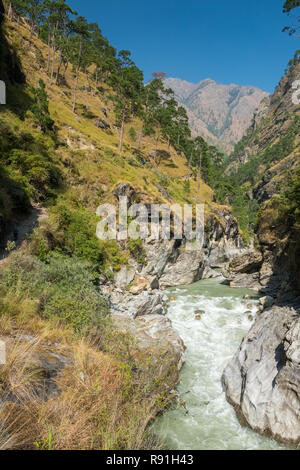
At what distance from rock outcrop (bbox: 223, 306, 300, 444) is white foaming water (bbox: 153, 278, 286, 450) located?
1.45 feet

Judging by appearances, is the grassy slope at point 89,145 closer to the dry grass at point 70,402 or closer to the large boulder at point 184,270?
the large boulder at point 184,270

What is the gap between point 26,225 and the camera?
49.8ft

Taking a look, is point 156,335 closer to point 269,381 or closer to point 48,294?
point 269,381

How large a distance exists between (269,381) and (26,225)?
617 inches

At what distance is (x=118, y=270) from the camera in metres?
20.2

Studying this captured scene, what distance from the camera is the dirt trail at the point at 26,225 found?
12.3 metres

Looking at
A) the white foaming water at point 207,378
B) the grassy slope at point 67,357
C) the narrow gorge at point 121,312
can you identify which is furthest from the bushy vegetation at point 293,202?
the grassy slope at point 67,357

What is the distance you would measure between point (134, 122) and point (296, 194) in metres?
62.9

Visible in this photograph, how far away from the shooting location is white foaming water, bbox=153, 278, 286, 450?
26.3ft

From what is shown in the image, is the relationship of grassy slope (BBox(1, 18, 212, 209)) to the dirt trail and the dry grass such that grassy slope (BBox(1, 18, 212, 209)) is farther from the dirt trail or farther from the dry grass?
the dry grass

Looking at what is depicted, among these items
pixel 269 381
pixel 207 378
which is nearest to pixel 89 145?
pixel 207 378

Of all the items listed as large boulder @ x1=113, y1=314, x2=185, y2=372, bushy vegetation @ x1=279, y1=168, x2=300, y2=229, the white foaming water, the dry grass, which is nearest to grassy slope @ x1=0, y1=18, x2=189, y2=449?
the dry grass

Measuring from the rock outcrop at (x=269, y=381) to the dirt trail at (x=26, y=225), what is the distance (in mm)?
12368

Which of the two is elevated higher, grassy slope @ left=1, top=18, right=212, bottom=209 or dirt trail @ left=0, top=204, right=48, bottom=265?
grassy slope @ left=1, top=18, right=212, bottom=209
